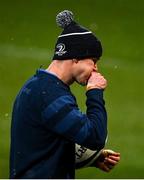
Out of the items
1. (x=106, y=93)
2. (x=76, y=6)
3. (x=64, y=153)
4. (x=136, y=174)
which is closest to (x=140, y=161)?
(x=136, y=174)

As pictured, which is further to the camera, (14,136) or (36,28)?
(36,28)

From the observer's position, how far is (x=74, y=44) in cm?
181

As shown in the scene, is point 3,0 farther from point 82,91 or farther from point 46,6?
point 82,91

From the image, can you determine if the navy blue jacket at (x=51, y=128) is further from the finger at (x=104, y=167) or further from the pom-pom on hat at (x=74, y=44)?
the finger at (x=104, y=167)

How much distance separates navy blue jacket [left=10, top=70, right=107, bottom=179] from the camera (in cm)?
167

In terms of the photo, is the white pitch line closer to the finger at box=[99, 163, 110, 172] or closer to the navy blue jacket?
the finger at box=[99, 163, 110, 172]

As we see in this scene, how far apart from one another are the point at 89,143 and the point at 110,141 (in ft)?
4.40

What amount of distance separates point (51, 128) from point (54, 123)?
2 centimetres

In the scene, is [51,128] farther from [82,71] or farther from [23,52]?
[23,52]

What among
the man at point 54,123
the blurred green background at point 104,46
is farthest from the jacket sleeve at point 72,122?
the blurred green background at point 104,46

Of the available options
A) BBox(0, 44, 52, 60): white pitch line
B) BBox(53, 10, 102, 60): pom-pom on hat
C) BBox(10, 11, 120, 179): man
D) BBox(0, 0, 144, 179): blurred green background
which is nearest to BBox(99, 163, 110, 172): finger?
BBox(10, 11, 120, 179): man

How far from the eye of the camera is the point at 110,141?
3012 millimetres

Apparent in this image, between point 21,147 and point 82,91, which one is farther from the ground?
point 21,147

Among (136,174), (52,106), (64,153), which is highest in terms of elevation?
(52,106)
